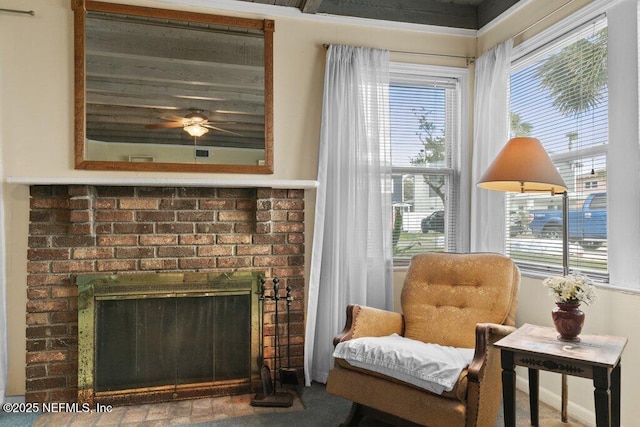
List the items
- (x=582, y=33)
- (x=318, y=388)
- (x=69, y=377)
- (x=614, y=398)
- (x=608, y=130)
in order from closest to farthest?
(x=614, y=398)
(x=608, y=130)
(x=582, y=33)
(x=69, y=377)
(x=318, y=388)

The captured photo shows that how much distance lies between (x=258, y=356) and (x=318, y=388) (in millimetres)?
437

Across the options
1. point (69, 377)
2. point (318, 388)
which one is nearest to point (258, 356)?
point (318, 388)

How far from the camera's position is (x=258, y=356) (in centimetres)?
298

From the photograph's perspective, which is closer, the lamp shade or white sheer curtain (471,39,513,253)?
the lamp shade

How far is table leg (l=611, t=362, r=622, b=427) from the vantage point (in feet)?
6.25

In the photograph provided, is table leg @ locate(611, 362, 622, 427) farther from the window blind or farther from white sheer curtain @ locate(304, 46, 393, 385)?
the window blind

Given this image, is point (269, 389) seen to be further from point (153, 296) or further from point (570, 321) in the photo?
point (570, 321)

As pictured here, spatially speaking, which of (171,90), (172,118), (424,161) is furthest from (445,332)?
(171,90)

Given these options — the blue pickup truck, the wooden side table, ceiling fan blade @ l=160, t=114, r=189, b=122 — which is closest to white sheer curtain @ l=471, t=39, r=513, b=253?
the blue pickup truck

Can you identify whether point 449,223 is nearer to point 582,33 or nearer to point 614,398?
point 582,33

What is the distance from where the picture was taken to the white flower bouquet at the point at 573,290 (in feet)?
6.45

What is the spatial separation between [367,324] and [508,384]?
0.81 metres

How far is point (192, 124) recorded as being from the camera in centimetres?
288

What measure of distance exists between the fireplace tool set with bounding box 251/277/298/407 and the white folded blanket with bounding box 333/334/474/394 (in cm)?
63
